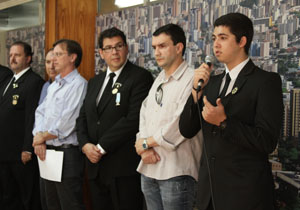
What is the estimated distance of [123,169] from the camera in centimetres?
297

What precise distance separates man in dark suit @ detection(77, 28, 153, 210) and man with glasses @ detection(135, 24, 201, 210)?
0.82ft

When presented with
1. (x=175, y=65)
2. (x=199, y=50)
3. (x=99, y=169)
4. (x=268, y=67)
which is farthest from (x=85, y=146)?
(x=268, y=67)

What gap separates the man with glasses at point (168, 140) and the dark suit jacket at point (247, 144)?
315 mm

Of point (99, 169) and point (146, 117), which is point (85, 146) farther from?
point (146, 117)

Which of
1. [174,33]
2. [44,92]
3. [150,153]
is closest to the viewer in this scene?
[150,153]

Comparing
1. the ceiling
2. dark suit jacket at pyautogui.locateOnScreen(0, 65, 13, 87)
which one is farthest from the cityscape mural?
dark suit jacket at pyautogui.locateOnScreen(0, 65, 13, 87)

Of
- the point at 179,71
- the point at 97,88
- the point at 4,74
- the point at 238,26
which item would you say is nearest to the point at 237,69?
the point at 238,26

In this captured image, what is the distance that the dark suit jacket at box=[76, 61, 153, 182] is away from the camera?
2938mm

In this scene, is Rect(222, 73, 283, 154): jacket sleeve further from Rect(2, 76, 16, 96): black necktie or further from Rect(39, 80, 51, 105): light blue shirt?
Rect(2, 76, 16, 96): black necktie

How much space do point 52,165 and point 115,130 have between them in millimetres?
745

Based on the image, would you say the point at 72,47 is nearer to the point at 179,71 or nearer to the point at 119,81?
the point at 119,81

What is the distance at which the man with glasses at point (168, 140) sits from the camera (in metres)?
2.46

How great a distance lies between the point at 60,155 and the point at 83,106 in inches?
17.6

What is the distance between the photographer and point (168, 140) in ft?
8.11
